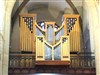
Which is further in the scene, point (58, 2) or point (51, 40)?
point (58, 2)

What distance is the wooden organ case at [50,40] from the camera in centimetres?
1677

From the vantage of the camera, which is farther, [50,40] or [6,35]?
[50,40]

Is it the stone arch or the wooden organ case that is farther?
the wooden organ case

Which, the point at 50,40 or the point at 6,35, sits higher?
the point at 6,35

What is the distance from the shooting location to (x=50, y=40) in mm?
18375

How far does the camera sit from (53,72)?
55.5 ft

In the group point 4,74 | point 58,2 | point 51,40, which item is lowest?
point 4,74

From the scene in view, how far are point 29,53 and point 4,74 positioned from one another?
2.60 meters

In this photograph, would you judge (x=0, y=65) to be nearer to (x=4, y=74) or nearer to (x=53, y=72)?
(x=4, y=74)

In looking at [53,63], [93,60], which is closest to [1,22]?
[53,63]

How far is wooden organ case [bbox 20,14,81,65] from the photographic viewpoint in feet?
55.0

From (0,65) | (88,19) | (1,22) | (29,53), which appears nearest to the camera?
(0,65)

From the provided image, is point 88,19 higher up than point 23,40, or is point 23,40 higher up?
point 88,19

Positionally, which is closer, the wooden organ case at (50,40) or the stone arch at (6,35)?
the stone arch at (6,35)
